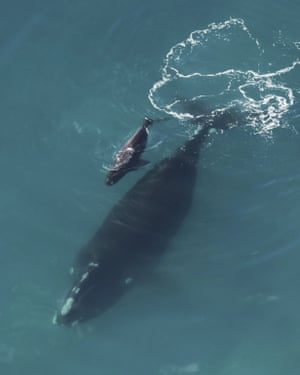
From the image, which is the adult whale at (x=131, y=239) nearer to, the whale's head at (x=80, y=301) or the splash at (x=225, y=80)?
the whale's head at (x=80, y=301)

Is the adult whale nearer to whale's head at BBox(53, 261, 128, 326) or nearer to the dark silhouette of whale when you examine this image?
whale's head at BBox(53, 261, 128, 326)

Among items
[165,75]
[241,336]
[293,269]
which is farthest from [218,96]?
[241,336]

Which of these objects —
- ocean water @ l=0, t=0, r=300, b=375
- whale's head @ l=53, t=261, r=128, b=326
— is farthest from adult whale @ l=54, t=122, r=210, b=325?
ocean water @ l=0, t=0, r=300, b=375

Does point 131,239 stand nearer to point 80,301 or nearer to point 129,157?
point 80,301

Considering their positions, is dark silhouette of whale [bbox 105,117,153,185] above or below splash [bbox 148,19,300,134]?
above

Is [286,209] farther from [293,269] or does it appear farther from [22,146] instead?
[22,146]

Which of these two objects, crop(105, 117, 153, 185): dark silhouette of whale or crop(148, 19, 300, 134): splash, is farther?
crop(148, 19, 300, 134): splash
